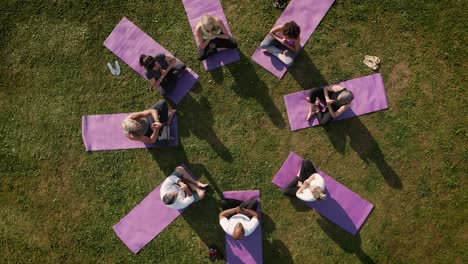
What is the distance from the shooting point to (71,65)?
791 cm

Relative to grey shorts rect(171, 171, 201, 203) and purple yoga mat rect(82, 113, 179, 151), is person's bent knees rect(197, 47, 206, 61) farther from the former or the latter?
grey shorts rect(171, 171, 201, 203)

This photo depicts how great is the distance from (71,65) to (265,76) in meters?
4.47

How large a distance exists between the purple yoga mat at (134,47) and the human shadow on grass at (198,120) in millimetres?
250

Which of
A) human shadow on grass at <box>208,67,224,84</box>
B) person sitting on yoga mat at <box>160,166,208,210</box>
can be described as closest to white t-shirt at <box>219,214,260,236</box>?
person sitting on yoga mat at <box>160,166,208,210</box>

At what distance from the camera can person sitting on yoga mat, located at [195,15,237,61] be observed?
6910 mm

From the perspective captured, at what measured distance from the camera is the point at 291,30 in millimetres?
6617

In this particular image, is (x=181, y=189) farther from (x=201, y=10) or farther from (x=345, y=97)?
(x=201, y=10)

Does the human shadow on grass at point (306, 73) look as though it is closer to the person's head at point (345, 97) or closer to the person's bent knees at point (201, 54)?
the person's head at point (345, 97)

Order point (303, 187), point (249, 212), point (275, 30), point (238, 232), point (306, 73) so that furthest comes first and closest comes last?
point (306, 73) < point (275, 30) < point (249, 212) < point (303, 187) < point (238, 232)

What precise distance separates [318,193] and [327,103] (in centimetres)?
186

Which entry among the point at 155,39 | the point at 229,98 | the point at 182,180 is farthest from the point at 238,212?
the point at 155,39

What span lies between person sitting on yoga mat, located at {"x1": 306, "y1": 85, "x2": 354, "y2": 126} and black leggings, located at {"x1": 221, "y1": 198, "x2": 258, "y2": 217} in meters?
2.14

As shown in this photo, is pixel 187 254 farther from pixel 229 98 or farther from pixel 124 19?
pixel 124 19

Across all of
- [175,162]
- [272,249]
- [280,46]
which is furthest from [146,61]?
[272,249]
